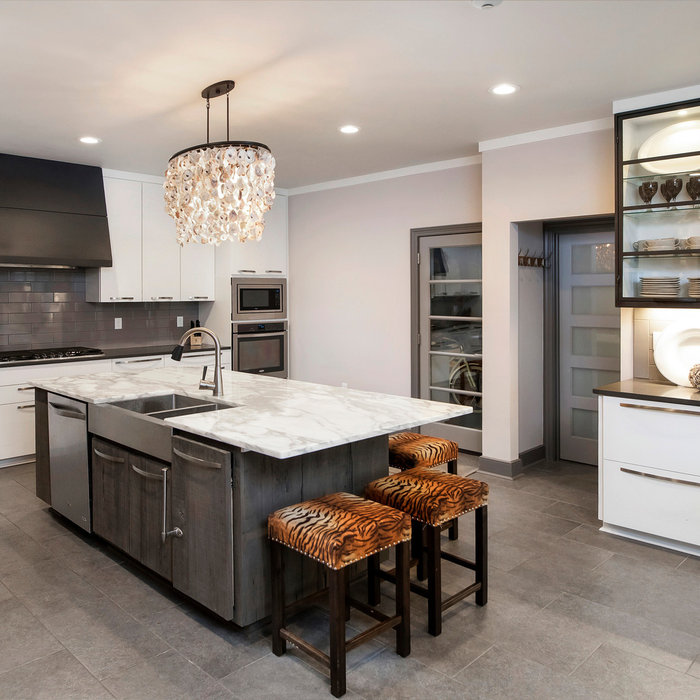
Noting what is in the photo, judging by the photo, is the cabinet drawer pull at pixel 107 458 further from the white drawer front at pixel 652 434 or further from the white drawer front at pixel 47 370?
the white drawer front at pixel 652 434

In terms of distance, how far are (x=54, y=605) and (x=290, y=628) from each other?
1.12m

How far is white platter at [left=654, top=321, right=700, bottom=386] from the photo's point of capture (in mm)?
3664

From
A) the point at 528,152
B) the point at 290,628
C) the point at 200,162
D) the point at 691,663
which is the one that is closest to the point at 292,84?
the point at 200,162

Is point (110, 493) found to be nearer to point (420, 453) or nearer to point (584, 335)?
point (420, 453)

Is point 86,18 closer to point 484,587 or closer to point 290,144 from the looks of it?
point 290,144

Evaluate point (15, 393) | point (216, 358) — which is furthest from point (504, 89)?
point (15, 393)

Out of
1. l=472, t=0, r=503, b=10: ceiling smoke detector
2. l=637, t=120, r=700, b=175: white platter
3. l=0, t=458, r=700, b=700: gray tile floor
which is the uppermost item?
l=472, t=0, r=503, b=10: ceiling smoke detector

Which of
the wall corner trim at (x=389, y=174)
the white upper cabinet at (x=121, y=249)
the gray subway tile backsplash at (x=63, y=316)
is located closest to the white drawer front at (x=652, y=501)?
the wall corner trim at (x=389, y=174)

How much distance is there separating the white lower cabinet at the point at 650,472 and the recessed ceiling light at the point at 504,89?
1829 mm

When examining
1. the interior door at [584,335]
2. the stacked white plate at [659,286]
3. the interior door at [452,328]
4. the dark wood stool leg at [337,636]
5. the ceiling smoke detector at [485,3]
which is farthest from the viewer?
the interior door at [452,328]

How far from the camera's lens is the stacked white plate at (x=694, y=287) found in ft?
11.5

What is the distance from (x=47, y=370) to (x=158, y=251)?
152 cm

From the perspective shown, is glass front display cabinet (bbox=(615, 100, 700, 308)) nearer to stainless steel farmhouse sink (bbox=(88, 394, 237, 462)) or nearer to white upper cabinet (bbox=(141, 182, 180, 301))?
stainless steel farmhouse sink (bbox=(88, 394, 237, 462))

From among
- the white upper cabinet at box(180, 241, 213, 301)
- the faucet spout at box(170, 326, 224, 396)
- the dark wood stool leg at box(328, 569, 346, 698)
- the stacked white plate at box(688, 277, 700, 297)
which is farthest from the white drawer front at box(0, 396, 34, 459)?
the stacked white plate at box(688, 277, 700, 297)
